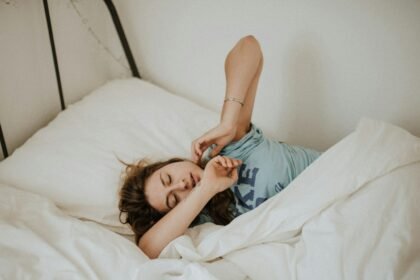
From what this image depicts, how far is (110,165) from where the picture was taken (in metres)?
1.13

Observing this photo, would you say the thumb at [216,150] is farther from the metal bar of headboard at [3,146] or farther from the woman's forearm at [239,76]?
the metal bar of headboard at [3,146]

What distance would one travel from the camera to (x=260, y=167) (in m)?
1.08

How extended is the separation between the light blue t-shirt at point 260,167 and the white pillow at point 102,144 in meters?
0.22

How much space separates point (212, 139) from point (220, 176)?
12 centimetres

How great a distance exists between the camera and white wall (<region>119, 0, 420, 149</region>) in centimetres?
112

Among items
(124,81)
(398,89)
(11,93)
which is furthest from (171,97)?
(398,89)

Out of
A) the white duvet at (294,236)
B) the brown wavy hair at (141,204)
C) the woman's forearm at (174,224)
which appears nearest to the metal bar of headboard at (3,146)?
the white duvet at (294,236)

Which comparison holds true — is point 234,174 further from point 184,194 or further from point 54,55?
point 54,55

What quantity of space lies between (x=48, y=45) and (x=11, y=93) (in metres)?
0.22

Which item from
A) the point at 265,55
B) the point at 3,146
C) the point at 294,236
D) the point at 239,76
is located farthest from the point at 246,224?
the point at 3,146

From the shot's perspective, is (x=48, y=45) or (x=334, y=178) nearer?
(x=334, y=178)

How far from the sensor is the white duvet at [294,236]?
746 millimetres

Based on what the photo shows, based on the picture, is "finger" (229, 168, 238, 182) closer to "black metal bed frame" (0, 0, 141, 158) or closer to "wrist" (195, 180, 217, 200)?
"wrist" (195, 180, 217, 200)

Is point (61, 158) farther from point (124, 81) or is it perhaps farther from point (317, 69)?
point (317, 69)
